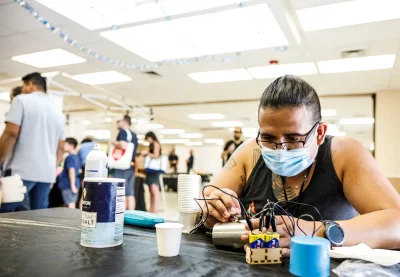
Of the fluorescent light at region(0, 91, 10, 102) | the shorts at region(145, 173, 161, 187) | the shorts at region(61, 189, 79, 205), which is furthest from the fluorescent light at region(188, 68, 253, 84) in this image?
the fluorescent light at region(0, 91, 10, 102)

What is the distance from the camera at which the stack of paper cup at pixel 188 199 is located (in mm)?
1054

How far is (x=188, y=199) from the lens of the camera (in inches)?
41.4

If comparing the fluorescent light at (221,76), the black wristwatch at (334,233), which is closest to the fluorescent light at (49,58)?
the fluorescent light at (221,76)

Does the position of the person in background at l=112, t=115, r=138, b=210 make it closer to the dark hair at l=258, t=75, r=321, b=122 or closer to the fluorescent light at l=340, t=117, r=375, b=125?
the dark hair at l=258, t=75, r=321, b=122

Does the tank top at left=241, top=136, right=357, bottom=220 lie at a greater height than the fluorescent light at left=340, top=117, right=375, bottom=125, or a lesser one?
lesser

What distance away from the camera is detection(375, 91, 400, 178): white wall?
5.80 m

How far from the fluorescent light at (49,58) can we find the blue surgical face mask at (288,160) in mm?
3859

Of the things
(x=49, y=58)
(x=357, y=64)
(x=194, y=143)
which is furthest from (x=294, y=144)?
(x=194, y=143)

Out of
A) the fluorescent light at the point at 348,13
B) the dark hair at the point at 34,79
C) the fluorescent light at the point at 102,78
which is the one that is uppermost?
the fluorescent light at the point at 102,78

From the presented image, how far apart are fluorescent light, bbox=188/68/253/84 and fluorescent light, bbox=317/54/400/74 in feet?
3.64

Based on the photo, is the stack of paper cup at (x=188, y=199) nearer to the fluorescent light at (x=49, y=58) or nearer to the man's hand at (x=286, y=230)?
the man's hand at (x=286, y=230)

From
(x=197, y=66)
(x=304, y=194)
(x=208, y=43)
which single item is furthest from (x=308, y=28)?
(x=304, y=194)

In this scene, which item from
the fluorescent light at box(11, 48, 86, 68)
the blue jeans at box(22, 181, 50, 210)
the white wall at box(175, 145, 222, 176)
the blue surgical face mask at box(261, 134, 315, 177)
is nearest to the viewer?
the blue surgical face mask at box(261, 134, 315, 177)

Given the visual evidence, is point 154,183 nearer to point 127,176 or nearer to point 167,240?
point 127,176
